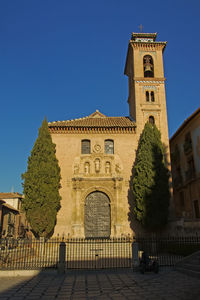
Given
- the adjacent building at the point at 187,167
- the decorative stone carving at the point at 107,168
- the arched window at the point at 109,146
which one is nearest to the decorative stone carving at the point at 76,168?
the decorative stone carving at the point at 107,168

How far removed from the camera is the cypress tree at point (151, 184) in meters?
16.9

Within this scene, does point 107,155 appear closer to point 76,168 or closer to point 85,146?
point 85,146

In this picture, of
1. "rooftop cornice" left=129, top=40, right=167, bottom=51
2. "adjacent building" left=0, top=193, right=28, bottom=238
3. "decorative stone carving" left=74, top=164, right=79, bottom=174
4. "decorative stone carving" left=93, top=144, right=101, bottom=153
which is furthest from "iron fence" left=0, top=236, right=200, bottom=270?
"rooftop cornice" left=129, top=40, right=167, bottom=51

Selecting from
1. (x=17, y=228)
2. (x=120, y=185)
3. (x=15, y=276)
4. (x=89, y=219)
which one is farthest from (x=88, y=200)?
(x=17, y=228)

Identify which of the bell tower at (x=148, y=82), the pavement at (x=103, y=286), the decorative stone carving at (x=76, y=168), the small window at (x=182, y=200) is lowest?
the pavement at (x=103, y=286)

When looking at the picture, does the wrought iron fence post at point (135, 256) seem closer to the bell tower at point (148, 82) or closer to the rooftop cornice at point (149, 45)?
the bell tower at point (148, 82)

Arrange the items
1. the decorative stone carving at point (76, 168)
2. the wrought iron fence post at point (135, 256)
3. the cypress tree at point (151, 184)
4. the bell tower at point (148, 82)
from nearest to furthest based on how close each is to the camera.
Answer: the wrought iron fence post at point (135, 256), the cypress tree at point (151, 184), the decorative stone carving at point (76, 168), the bell tower at point (148, 82)

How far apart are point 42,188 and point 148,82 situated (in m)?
13.3

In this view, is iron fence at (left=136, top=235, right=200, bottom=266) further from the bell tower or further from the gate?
the bell tower

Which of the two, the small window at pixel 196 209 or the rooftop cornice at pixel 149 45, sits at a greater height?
the rooftop cornice at pixel 149 45

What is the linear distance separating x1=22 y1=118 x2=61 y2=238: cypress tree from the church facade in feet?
4.58

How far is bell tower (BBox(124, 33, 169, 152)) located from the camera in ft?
69.5

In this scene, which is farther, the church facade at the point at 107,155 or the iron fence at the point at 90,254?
the church facade at the point at 107,155

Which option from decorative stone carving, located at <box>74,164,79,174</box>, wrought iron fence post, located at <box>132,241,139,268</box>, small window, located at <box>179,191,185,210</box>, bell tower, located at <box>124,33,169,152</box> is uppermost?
bell tower, located at <box>124,33,169,152</box>
